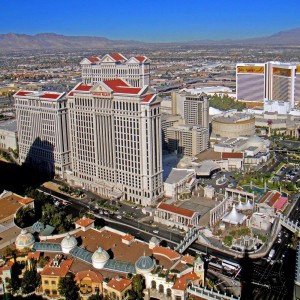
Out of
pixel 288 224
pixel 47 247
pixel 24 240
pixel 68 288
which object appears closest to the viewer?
pixel 68 288

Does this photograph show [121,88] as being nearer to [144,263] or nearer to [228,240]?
[228,240]

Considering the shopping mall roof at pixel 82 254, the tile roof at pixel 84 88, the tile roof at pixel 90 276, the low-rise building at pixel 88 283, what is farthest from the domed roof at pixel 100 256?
the tile roof at pixel 84 88

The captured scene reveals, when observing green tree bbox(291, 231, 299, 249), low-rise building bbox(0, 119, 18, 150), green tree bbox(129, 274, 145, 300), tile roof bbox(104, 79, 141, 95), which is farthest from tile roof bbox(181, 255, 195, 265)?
low-rise building bbox(0, 119, 18, 150)

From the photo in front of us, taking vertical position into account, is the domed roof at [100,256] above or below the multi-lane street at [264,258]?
above

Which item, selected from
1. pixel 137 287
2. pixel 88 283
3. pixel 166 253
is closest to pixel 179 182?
pixel 166 253

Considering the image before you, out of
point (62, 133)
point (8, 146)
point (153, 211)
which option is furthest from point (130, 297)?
point (8, 146)

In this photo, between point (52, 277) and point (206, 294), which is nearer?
point (206, 294)

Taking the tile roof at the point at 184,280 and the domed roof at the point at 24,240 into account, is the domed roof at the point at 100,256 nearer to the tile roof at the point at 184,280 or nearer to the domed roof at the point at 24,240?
the tile roof at the point at 184,280
